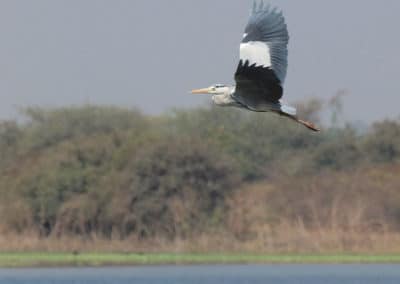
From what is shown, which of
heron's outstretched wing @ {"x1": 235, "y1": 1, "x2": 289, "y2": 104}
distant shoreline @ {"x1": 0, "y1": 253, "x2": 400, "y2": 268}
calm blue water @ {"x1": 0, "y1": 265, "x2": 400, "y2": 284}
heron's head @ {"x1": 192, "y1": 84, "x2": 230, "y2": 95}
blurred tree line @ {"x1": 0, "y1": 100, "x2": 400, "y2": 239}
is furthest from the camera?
blurred tree line @ {"x1": 0, "y1": 100, "x2": 400, "y2": 239}

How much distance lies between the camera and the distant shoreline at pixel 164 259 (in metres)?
29.9

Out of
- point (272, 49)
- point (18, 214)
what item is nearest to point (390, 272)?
point (18, 214)

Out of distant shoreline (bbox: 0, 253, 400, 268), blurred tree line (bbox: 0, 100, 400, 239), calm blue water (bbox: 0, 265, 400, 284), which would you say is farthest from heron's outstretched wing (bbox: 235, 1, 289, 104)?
blurred tree line (bbox: 0, 100, 400, 239)

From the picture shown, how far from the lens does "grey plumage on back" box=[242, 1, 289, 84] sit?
1325 centimetres

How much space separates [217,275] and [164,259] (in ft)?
11.4

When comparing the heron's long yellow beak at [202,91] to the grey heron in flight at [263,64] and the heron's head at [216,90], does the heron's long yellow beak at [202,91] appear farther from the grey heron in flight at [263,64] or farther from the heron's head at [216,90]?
the grey heron in flight at [263,64]

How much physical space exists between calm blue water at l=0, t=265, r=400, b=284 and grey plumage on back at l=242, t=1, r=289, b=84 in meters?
12.8

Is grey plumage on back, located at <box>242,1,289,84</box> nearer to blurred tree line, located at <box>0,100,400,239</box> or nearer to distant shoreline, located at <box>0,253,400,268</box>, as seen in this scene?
distant shoreline, located at <box>0,253,400,268</box>

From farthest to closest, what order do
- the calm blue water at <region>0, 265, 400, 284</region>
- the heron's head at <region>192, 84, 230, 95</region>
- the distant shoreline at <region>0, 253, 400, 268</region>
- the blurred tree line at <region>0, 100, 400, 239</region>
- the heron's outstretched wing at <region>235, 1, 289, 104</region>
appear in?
the blurred tree line at <region>0, 100, 400, 239</region> → the distant shoreline at <region>0, 253, 400, 268</region> → the calm blue water at <region>0, 265, 400, 284</region> → the heron's head at <region>192, 84, 230, 95</region> → the heron's outstretched wing at <region>235, 1, 289, 104</region>

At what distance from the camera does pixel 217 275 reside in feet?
92.6

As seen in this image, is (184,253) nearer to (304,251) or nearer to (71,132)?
(304,251)

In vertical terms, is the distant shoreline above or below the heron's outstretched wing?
below

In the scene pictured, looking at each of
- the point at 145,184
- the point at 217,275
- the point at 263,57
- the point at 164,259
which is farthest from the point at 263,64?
the point at 145,184

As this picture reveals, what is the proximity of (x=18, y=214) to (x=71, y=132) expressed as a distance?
8468mm
